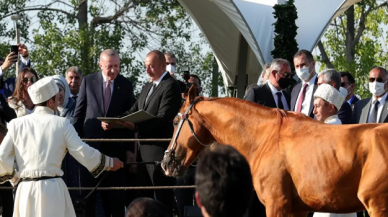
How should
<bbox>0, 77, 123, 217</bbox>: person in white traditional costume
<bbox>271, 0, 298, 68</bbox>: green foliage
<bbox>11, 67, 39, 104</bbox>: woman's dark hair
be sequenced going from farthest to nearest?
<bbox>271, 0, 298, 68</bbox>: green foliage
<bbox>11, 67, 39, 104</bbox>: woman's dark hair
<bbox>0, 77, 123, 217</bbox>: person in white traditional costume

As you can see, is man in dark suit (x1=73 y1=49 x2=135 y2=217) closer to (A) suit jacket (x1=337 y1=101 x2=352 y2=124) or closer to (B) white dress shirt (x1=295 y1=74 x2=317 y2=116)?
(B) white dress shirt (x1=295 y1=74 x2=317 y2=116)

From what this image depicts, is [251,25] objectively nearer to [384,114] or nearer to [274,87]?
[384,114]

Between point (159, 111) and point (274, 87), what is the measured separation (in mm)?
1480

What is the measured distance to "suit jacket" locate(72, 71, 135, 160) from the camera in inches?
442

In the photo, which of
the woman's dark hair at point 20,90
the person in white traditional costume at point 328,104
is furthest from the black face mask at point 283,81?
the woman's dark hair at point 20,90

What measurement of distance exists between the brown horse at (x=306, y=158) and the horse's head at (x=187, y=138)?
0.20 m

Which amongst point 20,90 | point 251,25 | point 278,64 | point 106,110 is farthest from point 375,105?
point 251,25

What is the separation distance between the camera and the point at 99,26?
83.8 feet

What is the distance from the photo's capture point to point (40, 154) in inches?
344

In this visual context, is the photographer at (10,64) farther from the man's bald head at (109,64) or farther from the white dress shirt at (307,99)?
the white dress shirt at (307,99)

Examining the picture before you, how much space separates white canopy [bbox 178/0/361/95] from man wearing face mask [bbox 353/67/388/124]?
6398mm

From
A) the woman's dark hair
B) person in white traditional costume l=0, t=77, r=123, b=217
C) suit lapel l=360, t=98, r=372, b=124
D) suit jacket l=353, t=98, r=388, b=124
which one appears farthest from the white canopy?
person in white traditional costume l=0, t=77, r=123, b=217

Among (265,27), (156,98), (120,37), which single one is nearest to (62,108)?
(156,98)

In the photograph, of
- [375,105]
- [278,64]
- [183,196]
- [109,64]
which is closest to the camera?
[278,64]
